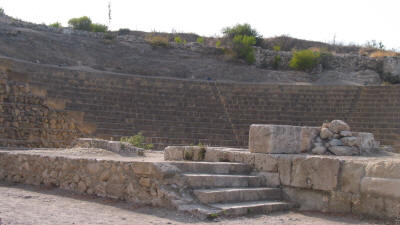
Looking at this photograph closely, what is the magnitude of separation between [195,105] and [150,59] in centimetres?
639

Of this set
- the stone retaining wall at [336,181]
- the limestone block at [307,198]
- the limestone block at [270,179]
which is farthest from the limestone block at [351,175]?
the limestone block at [270,179]

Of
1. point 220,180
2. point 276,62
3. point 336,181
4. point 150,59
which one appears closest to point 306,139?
point 336,181

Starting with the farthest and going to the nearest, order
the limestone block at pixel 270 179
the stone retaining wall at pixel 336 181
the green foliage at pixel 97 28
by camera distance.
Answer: the green foliage at pixel 97 28 → the limestone block at pixel 270 179 → the stone retaining wall at pixel 336 181

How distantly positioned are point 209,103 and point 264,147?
40.7 ft

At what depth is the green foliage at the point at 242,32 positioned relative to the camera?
29594 mm

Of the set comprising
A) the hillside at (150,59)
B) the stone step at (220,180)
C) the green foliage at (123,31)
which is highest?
the green foliage at (123,31)

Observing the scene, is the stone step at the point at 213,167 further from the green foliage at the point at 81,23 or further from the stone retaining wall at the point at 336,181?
the green foliage at the point at 81,23

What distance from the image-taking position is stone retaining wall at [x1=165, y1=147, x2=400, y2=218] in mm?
5039

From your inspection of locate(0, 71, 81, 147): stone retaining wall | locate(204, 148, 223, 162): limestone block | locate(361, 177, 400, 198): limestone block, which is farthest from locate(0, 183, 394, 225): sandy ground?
locate(0, 71, 81, 147): stone retaining wall

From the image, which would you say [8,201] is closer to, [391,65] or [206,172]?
[206,172]

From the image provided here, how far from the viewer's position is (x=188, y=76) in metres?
22.8

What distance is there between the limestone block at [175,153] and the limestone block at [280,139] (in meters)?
1.15

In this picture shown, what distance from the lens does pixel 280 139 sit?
645 cm

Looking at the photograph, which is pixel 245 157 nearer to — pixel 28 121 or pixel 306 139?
pixel 306 139
